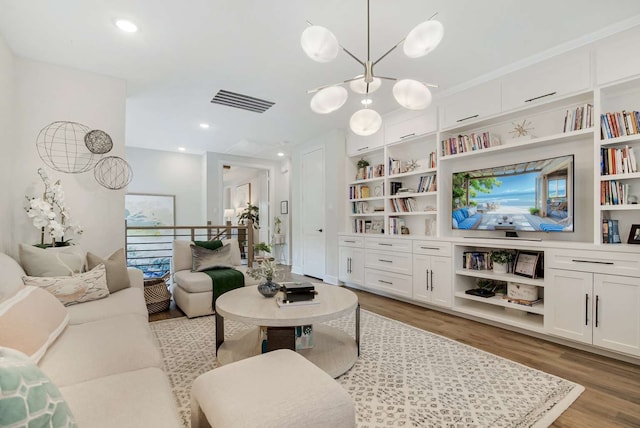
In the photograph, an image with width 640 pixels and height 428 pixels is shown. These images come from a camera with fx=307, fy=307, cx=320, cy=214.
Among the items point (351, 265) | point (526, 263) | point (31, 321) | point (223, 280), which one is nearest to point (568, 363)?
point (526, 263)

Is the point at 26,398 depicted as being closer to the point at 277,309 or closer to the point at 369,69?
the point at 277,309

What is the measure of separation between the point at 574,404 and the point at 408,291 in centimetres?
212

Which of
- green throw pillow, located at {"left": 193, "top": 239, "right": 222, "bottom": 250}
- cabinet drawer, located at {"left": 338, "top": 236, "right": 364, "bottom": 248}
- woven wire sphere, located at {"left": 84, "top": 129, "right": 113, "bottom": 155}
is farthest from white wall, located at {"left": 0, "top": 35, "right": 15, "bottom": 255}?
cabinet drawer, located at {"left": 338, "top": 236, "right": 364, "bottom": 248}

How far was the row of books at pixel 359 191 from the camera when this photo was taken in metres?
4.87

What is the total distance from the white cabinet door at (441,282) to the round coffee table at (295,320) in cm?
150

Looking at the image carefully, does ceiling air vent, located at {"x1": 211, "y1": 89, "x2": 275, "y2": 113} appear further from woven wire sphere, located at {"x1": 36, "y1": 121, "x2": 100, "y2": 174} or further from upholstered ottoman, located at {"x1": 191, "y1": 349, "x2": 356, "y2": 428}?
upholstered ottoman, located at {"x1": 191, "y1": 349, "x2": 356, "y2": 428}

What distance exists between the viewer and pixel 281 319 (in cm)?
188

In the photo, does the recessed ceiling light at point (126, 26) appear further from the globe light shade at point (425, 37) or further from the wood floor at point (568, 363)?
the wood floor at point (568, 363)

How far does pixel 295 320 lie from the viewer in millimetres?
1885

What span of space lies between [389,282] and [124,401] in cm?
345

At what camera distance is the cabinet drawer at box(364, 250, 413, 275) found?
3.90 m

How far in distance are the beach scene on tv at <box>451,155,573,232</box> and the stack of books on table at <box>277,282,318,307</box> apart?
2214 millimetres

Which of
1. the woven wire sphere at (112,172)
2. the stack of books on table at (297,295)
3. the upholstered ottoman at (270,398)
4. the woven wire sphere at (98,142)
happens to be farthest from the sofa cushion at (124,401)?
the woven wire sphere at (98,142)

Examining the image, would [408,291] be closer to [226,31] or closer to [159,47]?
[226,31]
